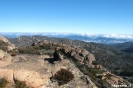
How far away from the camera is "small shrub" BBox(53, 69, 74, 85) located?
21156 millimetres

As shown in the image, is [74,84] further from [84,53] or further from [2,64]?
[84,53]

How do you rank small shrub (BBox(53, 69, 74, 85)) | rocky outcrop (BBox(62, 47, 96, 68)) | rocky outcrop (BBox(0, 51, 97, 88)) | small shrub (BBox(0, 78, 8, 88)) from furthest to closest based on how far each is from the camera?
rocky outcrop (BBox(62, 47, 96, 68)), small shrub (BBox(53, 69, 74, 85)), rocky outcrop (BBox(0, 51, 97, 88)), small shrub (BBox(0, 78, 8, 88))

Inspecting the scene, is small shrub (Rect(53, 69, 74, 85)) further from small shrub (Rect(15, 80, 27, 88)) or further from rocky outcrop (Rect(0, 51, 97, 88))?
small shrub (Rect(15, 80, 27, 88))

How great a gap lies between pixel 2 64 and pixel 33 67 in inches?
141

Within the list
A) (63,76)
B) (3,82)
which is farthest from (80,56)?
(3,82)

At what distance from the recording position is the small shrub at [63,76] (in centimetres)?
2116

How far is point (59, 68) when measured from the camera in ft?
75.5

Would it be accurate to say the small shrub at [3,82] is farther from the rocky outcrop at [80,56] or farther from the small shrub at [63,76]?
the rocky outcrop at [80,56]

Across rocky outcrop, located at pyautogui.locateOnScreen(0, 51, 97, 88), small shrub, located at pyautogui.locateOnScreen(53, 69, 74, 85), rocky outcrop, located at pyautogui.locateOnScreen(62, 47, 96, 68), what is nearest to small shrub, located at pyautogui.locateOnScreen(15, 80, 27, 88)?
rocky outcrop, located at pyautogui.locateOnScreen(0, 51, 97, 88)

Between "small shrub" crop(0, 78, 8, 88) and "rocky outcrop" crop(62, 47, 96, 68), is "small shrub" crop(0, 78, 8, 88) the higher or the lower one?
the higher one

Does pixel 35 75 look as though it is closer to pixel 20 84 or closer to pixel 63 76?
pixel 20 84

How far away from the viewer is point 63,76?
21500 mm

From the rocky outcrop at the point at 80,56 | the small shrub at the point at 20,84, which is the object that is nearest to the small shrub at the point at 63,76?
the small shrub at the point at 20,84

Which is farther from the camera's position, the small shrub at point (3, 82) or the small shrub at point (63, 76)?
the small shrub at point (63, 76)
